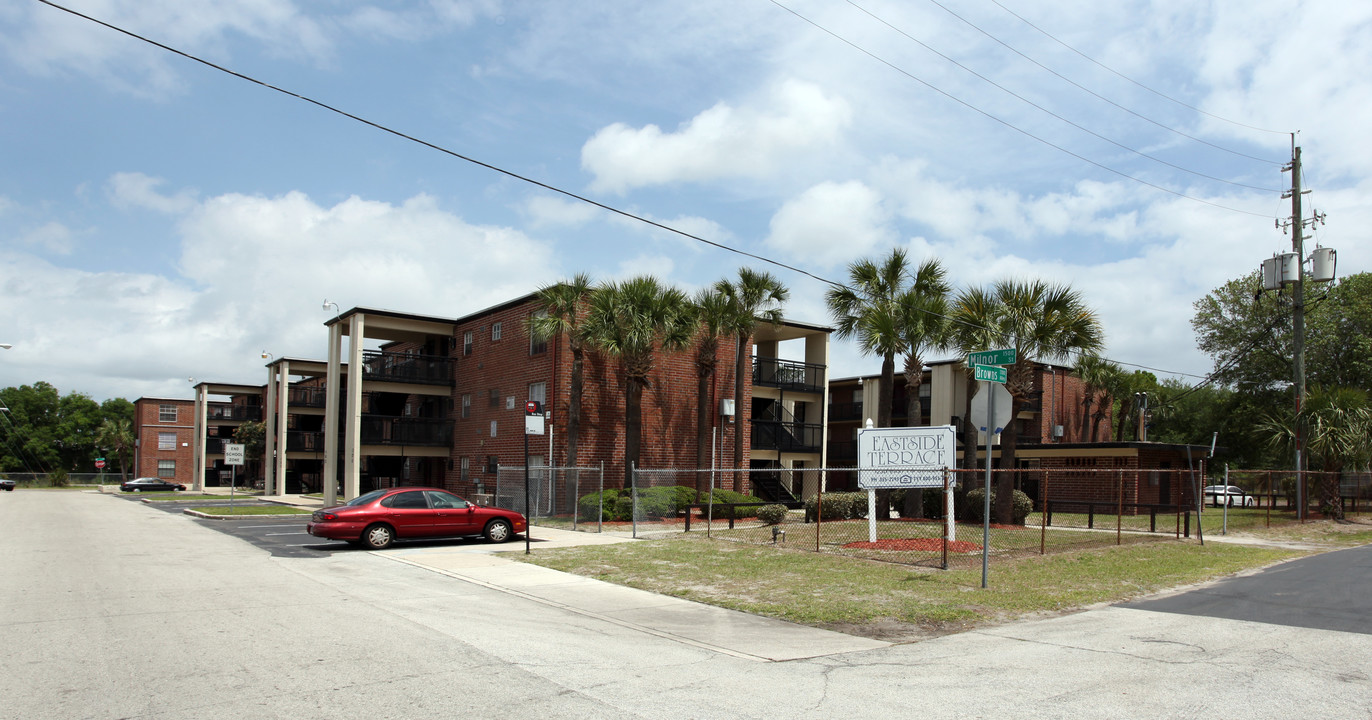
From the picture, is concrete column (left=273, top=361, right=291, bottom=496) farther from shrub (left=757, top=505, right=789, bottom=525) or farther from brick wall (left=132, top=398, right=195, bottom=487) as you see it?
brick wall (left=132, top=398, right=195, bottom=487)

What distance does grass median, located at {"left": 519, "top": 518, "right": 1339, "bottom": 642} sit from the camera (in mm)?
10633

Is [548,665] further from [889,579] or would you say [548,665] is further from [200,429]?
[200,429]

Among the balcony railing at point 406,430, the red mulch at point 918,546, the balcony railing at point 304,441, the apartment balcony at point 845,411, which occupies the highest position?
the apartment balcony at point 845,411

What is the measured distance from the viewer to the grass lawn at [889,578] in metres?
10.7

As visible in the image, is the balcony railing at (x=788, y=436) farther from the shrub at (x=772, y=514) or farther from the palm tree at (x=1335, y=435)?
the palm tree at (x=1335, y=435)

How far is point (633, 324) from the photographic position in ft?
90.3

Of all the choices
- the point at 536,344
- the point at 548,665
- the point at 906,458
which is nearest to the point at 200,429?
the point at 536,344

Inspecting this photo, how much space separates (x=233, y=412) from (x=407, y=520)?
47715 mm

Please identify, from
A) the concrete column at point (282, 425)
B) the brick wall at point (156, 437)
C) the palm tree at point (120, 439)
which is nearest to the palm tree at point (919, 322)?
the concrete column at point (282, 425)

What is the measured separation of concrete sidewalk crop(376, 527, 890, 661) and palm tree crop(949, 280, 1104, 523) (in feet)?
47.8

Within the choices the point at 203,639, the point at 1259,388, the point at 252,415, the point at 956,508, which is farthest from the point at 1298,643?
the point at 252,415

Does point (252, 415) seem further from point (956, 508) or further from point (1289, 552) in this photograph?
point (1289, 552)

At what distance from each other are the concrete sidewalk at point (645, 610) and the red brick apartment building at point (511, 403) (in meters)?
12.5

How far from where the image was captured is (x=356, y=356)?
34.4 m
